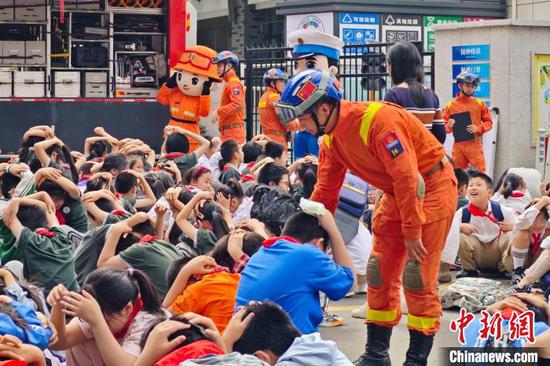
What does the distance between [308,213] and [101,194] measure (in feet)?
9.28

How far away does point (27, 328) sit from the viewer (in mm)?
4945

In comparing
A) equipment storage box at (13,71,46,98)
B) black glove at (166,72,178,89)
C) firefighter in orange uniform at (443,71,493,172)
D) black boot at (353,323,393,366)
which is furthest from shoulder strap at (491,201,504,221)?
equipment storage box at (13,71,46,98)

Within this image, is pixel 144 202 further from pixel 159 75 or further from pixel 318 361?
pixel 159 75

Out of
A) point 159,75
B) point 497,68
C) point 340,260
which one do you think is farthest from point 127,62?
point 340,260

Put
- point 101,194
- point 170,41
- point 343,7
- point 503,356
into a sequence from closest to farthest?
point 503,356, point 101,194, point 170,41, point 343,7

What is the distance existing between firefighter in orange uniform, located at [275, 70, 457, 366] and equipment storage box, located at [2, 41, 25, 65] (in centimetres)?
1299

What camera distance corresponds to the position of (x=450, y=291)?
9547 mm

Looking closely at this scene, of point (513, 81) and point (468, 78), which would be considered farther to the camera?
point (513, 81)

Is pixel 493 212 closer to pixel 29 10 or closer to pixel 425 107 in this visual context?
pixel 425 107

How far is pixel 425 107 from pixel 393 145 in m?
2.43

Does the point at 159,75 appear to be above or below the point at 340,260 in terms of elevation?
above

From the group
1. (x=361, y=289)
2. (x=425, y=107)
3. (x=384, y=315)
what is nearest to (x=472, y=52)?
(x=361, y=289)

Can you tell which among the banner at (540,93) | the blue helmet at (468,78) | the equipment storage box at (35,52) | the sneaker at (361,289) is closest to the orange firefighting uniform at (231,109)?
the blue helmet at (468,78)

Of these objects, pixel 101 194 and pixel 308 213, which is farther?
pixel 101 194
